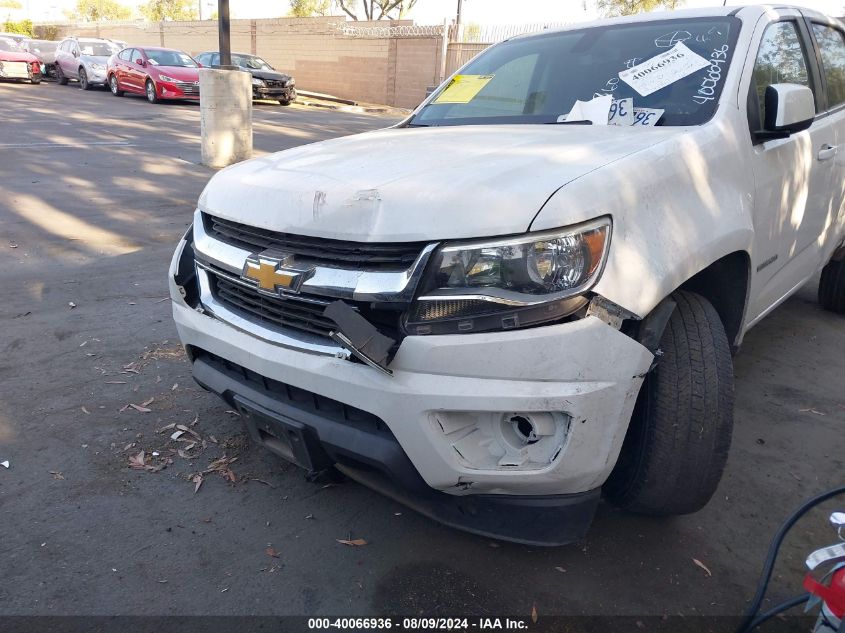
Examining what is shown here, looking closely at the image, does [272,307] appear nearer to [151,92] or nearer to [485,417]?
[485,417]

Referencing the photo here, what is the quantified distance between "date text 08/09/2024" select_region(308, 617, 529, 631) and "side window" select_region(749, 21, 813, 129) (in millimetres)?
2195

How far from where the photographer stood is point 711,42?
3.06m

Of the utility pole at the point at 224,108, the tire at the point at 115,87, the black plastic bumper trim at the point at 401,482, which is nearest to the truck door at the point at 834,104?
the black plastic bumper trim at the point at 401,482

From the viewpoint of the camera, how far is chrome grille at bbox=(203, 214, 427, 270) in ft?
6.64

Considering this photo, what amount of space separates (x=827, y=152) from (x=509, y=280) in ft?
8.62

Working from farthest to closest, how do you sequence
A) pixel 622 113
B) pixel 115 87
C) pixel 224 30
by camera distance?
1. pixel 115 87
2. pixel 224 30
3. pixel 622 113

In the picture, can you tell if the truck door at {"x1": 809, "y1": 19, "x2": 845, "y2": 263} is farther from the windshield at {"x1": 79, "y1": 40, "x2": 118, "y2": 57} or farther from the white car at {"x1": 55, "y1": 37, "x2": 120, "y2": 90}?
the windshield at {"x1": 79, "y1": 40, "x2": 118, "y2": 57}

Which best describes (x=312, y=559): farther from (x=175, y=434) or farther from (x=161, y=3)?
(x=161, y=3)

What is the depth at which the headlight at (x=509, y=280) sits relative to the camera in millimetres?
1921

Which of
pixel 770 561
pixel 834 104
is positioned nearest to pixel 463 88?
pixel 834 104

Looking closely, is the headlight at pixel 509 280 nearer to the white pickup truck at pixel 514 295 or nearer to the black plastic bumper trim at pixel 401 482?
the white pickup truck at pixel 514 295

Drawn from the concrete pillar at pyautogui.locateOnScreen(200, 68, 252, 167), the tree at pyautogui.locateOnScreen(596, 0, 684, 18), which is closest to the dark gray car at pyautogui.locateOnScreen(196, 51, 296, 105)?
the concrete pillar at pyautogui.locateOnScreen(200, 68, 252, 167)


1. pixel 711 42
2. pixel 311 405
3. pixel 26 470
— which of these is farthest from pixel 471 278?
pixel 26 470

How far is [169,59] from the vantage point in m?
21.0
